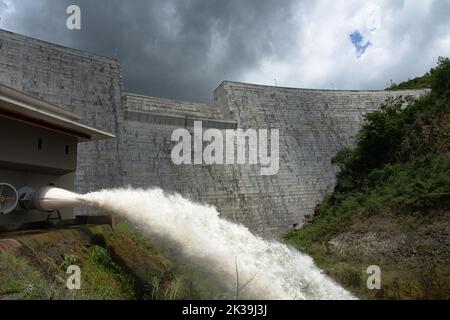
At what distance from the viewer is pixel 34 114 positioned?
10.8 meters

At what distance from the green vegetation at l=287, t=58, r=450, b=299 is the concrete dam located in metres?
2.57

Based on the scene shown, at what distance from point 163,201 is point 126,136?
11.0m

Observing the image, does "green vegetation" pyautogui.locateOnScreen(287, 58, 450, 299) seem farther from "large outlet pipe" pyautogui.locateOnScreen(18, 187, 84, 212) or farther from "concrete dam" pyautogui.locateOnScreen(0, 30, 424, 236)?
"large outlet pipe" pyautogui.locateOnScreen(18, 187, 84, 212)

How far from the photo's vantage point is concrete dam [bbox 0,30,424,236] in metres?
20.6

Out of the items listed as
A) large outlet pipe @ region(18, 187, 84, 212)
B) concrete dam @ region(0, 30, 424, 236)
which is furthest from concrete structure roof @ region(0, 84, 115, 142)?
concrete dam @ region(0, 30, 424, 236)

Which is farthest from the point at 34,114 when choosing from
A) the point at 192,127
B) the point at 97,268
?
the point at 192,127

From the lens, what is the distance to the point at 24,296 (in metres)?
5.86

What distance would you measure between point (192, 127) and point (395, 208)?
1449 centimetres

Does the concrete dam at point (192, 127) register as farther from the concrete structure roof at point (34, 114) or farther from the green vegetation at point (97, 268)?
the green vegetation at point (97, 268)

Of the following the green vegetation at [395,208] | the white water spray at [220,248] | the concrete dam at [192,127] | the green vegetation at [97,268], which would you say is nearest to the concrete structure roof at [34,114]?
the white water spray at [220,248]

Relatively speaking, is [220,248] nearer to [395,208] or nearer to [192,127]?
[395,208]

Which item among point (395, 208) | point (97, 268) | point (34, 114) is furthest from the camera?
point (395, 208)
